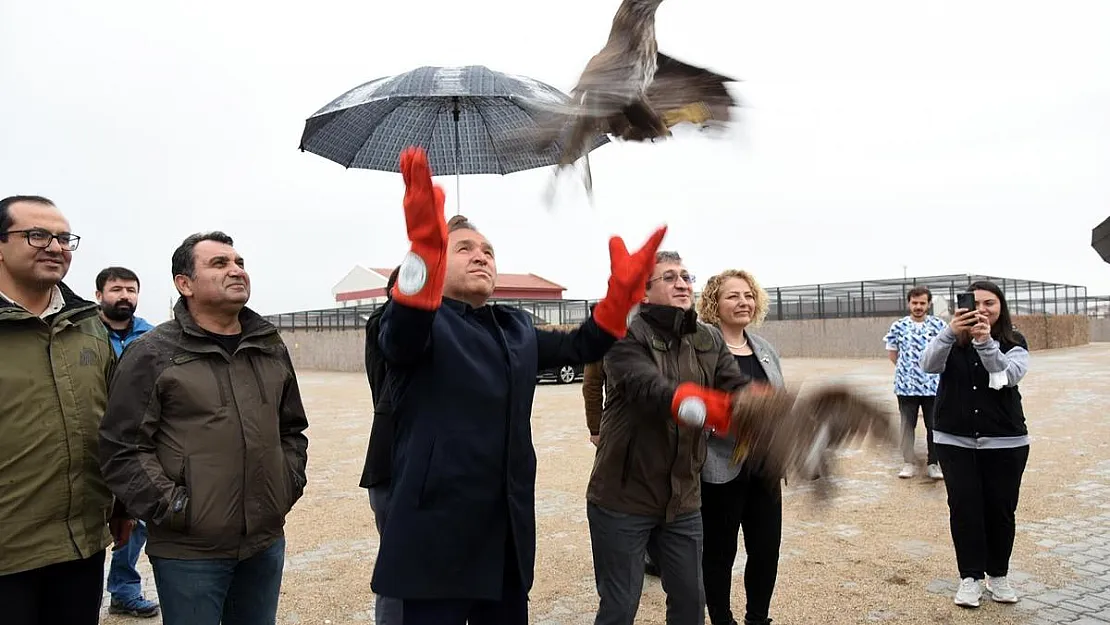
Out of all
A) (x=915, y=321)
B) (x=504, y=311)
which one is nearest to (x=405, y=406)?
(x=504, y=311)

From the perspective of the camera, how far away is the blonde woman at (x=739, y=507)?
369 centimetres

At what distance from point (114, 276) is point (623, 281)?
337cm

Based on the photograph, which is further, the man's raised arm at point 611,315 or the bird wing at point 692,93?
the man's raised arm at point 611,315

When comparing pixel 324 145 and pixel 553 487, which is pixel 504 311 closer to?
pixel 324 145

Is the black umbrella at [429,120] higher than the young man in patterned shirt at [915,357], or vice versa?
the black umbrella at [429,120]

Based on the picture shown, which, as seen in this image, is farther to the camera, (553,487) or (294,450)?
(553,487)

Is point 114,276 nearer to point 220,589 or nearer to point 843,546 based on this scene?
point 220,589

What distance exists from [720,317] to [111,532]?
293cm

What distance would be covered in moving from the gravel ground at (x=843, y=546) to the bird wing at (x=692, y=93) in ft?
2.97

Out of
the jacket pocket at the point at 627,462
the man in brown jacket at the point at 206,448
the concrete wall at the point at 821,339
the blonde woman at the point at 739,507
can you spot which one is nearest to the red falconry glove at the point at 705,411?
the jacket pocket at the point at 627,462

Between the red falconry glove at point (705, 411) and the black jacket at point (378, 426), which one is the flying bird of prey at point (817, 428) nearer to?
the red falconry glove at point (705, 411)

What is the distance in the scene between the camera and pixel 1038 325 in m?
28.7

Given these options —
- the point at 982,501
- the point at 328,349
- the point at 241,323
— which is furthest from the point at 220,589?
the point at 328,349

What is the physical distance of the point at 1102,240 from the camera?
4223mm
